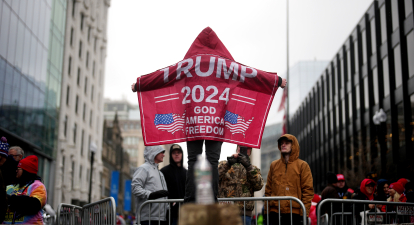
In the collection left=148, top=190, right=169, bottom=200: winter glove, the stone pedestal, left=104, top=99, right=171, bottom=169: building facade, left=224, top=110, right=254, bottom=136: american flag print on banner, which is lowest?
the stone pedestal

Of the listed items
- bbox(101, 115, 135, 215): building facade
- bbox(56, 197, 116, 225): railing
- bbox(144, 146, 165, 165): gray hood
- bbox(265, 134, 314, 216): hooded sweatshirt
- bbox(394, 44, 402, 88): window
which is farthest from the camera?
bbox(101, 115, 135, 215): building facade

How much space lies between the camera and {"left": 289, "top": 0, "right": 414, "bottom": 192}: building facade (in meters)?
29.1

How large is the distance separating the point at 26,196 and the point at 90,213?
51.7 inches

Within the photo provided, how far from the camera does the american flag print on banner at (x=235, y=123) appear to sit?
6.23 m

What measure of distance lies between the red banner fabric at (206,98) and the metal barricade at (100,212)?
111 centimetres

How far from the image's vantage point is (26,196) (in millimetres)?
6461

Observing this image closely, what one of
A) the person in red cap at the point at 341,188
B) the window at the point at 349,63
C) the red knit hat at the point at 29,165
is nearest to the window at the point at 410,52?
the window at the point at 349,63

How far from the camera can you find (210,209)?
300 cm

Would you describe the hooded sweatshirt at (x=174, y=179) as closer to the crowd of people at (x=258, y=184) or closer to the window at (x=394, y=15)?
the crowd of people at (x=258, y=184)

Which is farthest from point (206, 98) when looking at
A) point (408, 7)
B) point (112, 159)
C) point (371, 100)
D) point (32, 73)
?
point (112, 159)

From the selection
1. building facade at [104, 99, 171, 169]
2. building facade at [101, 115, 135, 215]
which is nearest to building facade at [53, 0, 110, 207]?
building facade at [101, 115, 135, 215]

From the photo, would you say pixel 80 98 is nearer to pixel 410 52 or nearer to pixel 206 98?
pixel 410 52

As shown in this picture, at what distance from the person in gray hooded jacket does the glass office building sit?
18535mm

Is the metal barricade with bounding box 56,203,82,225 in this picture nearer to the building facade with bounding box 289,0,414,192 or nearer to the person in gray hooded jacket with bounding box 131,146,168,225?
the person in gray hooded jacket with bounding box 131,146,168,225
